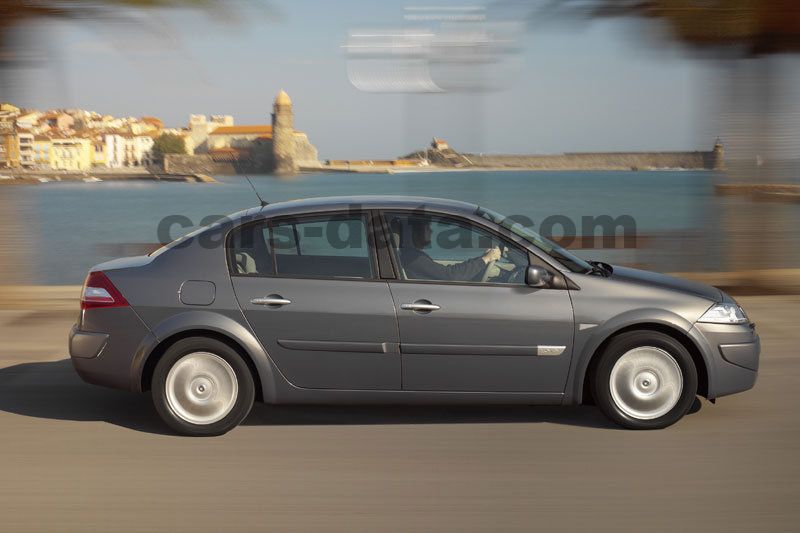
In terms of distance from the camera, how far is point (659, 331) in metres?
5.72

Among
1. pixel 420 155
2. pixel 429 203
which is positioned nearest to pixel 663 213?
pixel 420 155

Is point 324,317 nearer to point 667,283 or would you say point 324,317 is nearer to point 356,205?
point 356,205

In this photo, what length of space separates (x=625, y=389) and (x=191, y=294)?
251 centimetres

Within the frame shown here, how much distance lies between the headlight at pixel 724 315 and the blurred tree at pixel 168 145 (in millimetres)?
6652

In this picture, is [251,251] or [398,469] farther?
[251,251]

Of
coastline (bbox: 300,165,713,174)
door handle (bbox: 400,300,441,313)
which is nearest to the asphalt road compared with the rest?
door handle (bbox: 400,300,441,313)

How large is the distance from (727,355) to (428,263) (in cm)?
178

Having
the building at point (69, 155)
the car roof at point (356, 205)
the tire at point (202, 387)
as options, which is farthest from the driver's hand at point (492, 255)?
the building at point (69, 155)

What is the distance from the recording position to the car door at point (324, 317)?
562 cm

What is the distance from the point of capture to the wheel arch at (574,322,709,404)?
5660 millimetres

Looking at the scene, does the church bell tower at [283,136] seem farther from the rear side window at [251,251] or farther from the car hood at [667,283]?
the car hood at [667,283]

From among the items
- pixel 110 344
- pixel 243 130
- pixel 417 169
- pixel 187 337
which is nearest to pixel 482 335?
pixel 187 337

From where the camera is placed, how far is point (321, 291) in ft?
18.6

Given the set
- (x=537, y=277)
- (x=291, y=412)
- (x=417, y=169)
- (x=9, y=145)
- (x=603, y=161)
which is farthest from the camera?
(x=603, y=161)
